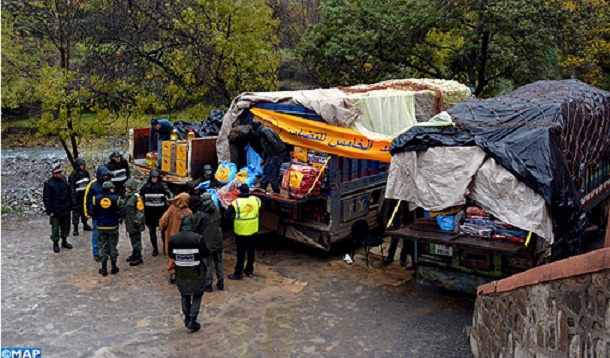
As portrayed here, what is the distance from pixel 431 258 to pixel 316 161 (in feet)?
9.84

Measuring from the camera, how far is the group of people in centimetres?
770

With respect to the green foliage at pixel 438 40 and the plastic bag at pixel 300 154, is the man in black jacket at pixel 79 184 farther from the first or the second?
the green foliage at pixel 438 40

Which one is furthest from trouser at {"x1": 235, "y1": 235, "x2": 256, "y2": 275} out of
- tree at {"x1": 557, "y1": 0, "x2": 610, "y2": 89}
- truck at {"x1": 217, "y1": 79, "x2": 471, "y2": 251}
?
tree at {"x1": 557, "y1": 0, "x2": 610, "y2": 89}

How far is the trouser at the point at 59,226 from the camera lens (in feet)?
36.2

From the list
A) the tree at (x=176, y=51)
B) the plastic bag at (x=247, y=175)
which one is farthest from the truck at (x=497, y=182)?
the tree at (x=176, y=51)

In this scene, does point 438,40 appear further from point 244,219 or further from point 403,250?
point 244,219

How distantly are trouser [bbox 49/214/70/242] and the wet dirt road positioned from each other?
1.10 ft

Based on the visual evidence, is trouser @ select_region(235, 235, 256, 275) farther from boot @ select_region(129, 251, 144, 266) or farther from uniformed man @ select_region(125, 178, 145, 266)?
boot @ select_region(129, 251, 144, 266)

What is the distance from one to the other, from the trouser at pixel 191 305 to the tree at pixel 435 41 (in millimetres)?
12891

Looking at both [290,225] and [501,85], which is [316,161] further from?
[501,85]

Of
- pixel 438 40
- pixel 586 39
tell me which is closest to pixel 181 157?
pixel 438 40

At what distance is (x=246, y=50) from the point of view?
17.7 meters

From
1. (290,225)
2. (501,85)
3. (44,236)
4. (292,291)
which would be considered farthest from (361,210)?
(501,85)

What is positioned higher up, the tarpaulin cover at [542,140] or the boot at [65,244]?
the tarpaulin cover at [542,140]
